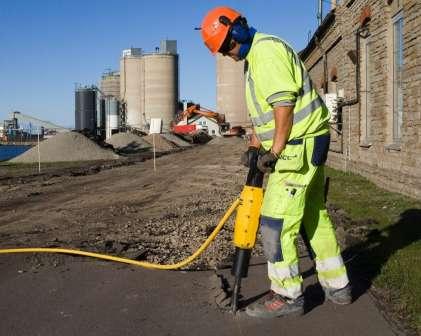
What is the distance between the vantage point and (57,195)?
1443 cm

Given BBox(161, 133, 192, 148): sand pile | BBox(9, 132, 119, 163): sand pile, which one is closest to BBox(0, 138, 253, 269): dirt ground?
BBox(9, 132, 119, 163): sand pile

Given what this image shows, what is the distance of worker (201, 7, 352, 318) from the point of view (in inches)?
174

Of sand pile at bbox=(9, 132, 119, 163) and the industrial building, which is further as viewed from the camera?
the industrial building

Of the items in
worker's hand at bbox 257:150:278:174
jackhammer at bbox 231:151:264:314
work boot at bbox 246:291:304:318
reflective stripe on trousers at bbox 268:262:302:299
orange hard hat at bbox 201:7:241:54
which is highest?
orange hard hat at bbox 201:7:241:54

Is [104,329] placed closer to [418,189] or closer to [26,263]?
[26,263]

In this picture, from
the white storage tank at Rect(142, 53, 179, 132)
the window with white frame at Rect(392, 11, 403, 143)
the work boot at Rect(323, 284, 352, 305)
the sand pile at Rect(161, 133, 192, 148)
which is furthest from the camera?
the white storage tank at Rect(142, 53, 179, 132)

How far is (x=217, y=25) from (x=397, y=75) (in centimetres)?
935

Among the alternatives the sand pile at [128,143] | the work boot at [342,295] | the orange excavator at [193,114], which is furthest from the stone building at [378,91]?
the sand pile at [128,143]

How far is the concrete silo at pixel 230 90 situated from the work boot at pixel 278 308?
84.1 m

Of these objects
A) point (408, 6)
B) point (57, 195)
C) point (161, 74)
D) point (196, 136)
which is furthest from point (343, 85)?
point (161, 74)

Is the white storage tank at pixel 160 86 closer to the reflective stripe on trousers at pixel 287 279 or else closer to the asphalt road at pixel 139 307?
the asphalt road at pixel 139 307

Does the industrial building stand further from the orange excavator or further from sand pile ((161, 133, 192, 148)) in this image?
the orange excavator

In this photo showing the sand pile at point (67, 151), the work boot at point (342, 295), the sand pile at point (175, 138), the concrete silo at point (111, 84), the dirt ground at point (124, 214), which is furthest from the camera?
the concrete silo at point (111, 84)

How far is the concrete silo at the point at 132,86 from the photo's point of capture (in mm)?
90375
